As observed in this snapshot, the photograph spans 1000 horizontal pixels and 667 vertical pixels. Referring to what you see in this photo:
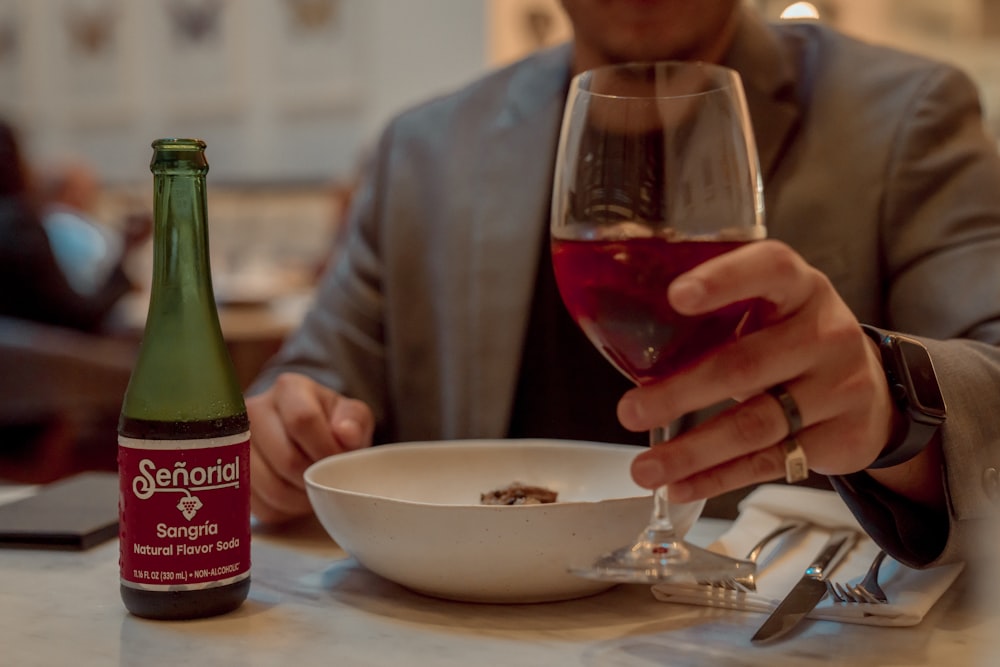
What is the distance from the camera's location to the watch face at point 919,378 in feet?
2.13

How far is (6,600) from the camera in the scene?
701 millimetres

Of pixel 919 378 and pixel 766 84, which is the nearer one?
pixel 919 378

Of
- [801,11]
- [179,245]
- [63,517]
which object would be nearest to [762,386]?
[179,245]

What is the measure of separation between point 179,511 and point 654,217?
0.32 metres

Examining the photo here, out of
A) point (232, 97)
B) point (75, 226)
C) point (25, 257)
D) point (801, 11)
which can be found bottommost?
point (75, 226)

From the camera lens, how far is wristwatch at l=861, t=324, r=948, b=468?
0.65 m

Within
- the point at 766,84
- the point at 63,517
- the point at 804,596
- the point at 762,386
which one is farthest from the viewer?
the point at 766,84

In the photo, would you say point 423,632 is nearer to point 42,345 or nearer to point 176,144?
point 176,144

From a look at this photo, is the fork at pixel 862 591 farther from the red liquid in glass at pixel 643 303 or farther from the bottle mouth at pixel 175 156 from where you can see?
the bottle mouth at pixel 175 156

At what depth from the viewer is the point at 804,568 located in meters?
0.74

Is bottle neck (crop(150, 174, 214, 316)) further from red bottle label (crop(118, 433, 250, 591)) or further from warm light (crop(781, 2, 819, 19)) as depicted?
warm light (crop(781, 2, 819, 19))

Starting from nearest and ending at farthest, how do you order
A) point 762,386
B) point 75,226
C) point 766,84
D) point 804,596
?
point 762,386
point 804,596
point 766,84
point 75,226

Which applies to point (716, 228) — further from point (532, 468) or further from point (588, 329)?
point (532, 468)

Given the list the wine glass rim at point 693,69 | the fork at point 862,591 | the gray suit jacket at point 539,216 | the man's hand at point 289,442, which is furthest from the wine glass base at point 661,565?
the gray suit jacket at point 539,216
